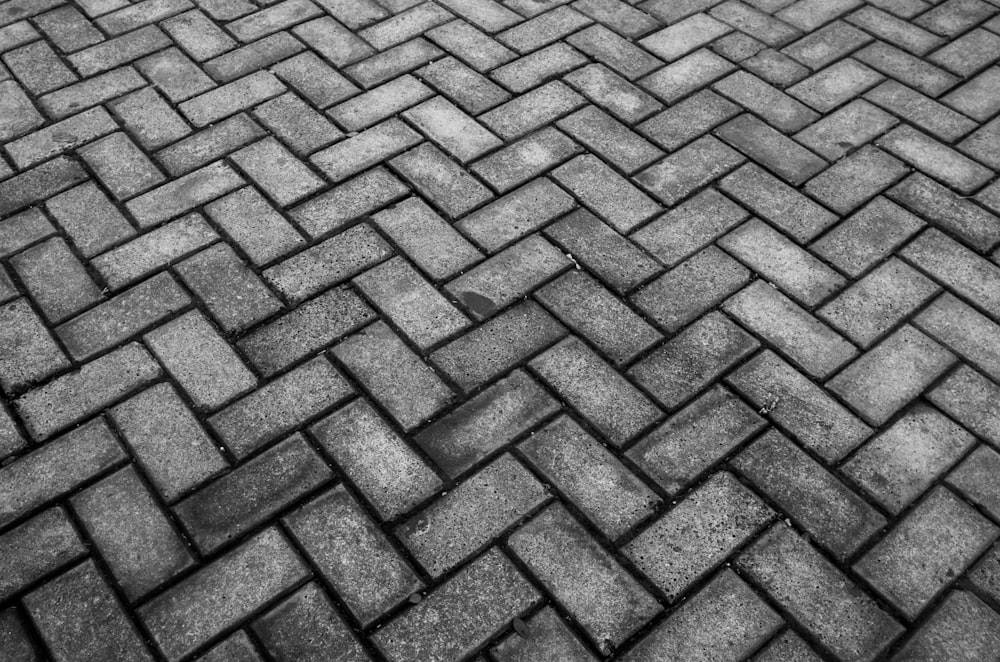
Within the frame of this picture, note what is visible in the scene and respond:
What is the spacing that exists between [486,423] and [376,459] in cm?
30

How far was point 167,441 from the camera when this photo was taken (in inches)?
91.0

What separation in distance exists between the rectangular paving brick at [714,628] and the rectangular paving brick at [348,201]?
62.6 inches

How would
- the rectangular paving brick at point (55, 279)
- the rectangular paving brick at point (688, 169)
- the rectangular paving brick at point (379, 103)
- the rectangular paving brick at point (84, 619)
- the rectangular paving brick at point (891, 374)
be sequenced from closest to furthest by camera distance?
the rectangular paving brick at point (84, 619) → the rectangular paving brick at point (891, 374) → the rectangular paving brick at point (55, 279) → the rectangular paving brick at point (688, 169) → the rectangular paving brick at point (379, 103)

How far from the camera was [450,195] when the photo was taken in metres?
2.97

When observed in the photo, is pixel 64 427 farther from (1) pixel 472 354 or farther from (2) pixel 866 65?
(2) pixel 866 65

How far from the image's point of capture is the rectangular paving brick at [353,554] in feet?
6.69

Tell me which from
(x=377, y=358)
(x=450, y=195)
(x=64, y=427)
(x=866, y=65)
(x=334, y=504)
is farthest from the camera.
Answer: (x=866, y=65)

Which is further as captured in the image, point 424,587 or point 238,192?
point 238,192

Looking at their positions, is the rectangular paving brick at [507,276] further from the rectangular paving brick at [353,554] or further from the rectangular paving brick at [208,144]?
the rectangular paving brick at [208,144]

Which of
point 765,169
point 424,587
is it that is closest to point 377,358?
point 424,587

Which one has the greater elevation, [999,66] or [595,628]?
[999,66]

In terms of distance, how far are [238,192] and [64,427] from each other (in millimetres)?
989

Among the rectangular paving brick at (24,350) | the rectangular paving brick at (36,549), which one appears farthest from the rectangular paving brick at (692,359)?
the rectangular paving brick at (24,350)

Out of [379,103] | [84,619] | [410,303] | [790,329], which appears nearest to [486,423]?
[410,303]
